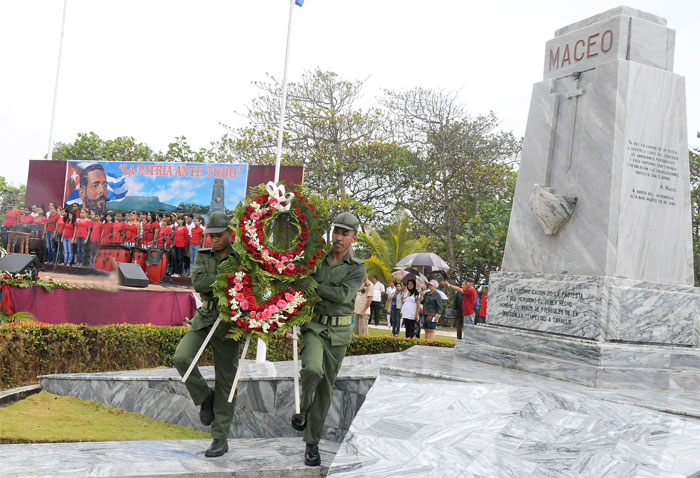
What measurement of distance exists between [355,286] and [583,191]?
2621mm

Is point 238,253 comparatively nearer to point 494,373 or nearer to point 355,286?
point 355,286

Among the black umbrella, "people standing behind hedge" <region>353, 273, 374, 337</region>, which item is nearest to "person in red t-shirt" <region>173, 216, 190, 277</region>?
"people standing behind hedge" <region>353, 273, 374, 337</region>

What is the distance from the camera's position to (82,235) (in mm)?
13758

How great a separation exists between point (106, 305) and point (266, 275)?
7.16m

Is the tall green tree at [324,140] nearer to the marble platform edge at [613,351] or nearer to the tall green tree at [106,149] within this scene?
the tall green tree at [106,149]

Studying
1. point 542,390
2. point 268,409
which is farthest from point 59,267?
point 542,390

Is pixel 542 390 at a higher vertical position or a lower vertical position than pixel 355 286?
lower

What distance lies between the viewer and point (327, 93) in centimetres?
2388

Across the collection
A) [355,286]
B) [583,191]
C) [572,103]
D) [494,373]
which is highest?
[572,103]

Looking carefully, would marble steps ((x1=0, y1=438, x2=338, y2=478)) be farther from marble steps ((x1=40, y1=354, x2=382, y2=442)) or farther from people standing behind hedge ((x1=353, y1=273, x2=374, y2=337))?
people standing behind hedge ((x1=353, y1=273, x2=374, y2=337))

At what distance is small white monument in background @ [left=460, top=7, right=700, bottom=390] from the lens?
5.43 m

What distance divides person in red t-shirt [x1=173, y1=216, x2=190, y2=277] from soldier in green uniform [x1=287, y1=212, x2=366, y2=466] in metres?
Result: 8.64

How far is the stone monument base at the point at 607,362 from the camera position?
519 cm

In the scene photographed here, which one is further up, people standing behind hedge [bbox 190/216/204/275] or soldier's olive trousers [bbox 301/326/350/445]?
people standing behind hedge [bbox 190/216/204/275]
